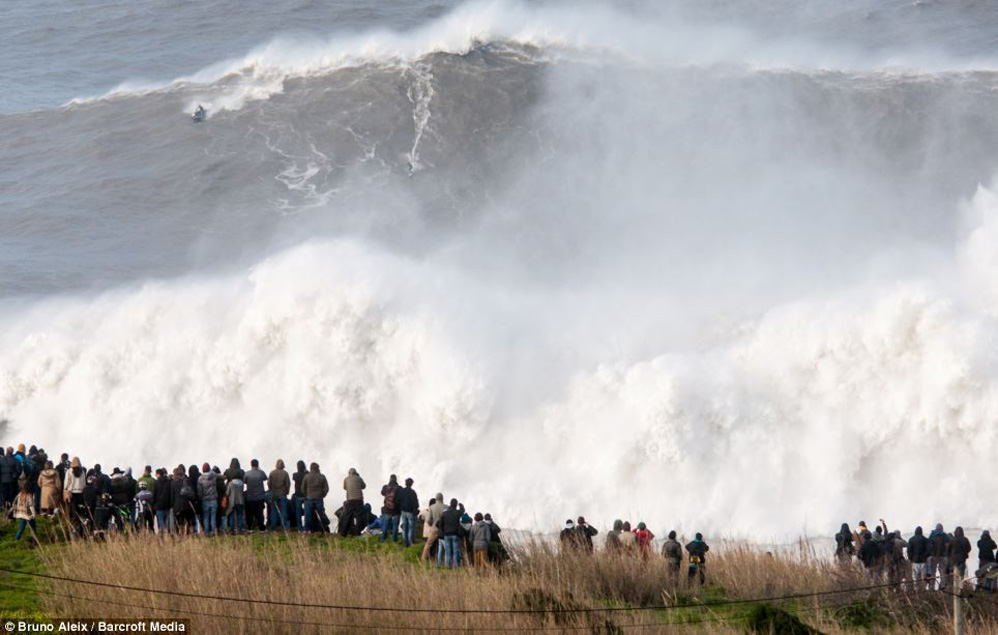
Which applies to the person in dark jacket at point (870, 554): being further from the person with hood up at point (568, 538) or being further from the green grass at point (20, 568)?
the green grass at point (20, 568)

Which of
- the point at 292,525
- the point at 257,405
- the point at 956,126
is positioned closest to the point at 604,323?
the point at 257,405

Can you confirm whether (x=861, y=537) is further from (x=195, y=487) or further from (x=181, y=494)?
(x=181, y=494)

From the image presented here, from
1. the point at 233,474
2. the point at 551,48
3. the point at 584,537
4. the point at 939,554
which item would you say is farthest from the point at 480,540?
the point at 551,48

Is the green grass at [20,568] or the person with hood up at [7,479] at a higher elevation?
the person with hood up at [7,479]

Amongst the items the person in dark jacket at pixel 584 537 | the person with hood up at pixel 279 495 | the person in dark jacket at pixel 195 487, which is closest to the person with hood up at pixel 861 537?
the person in dark jacket at pixel 584 537

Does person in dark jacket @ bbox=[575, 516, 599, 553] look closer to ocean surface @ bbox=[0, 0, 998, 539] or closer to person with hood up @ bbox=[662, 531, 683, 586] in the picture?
person with hood up @ bbox=[662, 531, 683, 586]
